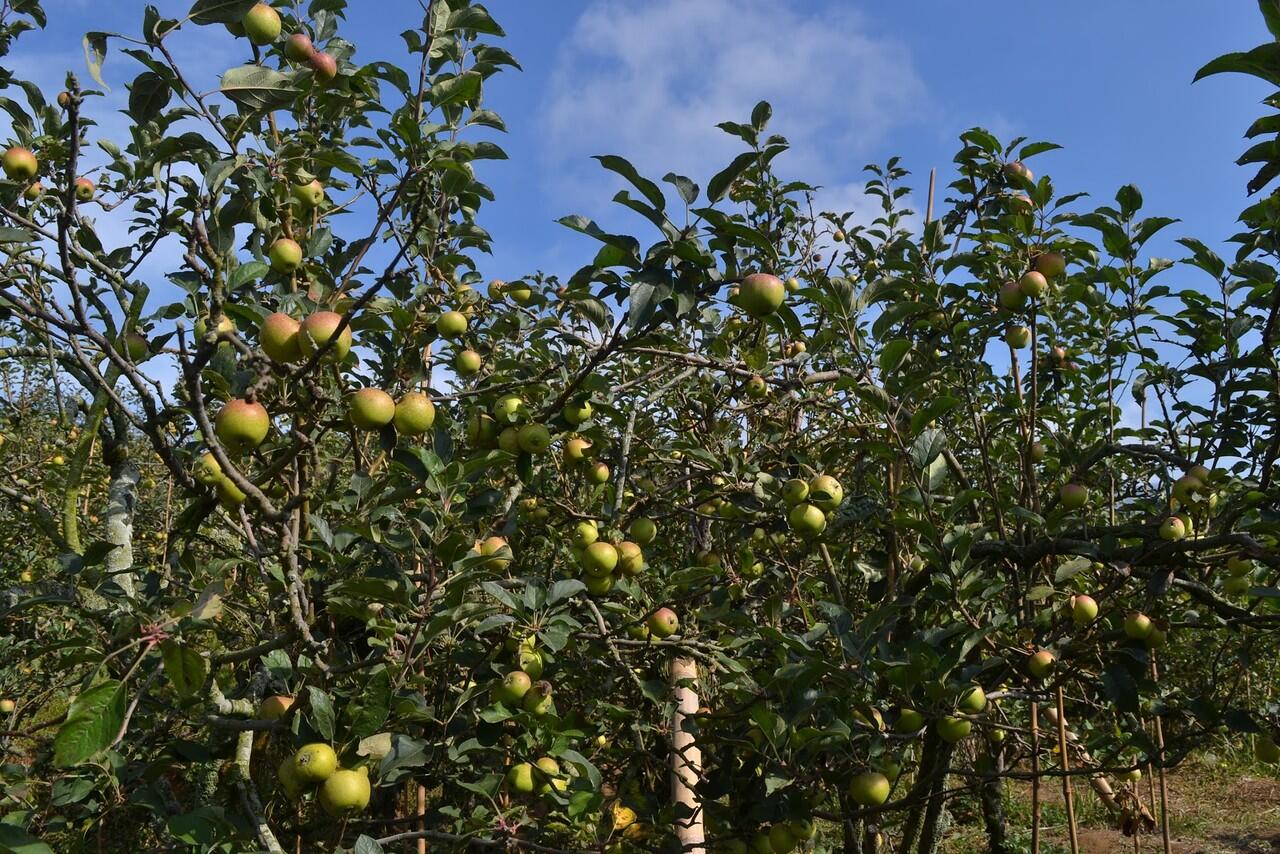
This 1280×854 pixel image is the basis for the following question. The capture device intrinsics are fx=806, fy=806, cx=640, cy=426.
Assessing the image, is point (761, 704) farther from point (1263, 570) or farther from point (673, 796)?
point (1263, 570)

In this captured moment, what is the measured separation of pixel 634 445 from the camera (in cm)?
339

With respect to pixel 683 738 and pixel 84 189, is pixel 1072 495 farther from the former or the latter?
pixel 84 189

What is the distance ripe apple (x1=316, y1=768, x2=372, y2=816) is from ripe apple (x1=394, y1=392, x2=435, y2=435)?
2.50ft

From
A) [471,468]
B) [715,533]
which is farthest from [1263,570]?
[471,468]

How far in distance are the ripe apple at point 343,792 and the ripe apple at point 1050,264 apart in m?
2.43

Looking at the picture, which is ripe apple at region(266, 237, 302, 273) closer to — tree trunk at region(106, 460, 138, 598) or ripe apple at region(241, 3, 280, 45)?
ripe apple at region(241, 3, 280, 45)

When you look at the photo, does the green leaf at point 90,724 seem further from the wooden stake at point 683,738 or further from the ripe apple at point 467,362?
the wooden stake at point 683,738

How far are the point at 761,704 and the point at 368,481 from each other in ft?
3.84

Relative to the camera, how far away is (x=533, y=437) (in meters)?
2.21

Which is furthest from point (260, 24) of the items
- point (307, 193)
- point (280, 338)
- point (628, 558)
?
point (628, 558)

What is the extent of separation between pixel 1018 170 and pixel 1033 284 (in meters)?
0.55

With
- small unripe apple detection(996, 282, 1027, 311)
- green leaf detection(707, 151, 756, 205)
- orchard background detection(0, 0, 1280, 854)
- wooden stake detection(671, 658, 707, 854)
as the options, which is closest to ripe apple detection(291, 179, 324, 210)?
orchard background detection(0, 0, 1280, 854)

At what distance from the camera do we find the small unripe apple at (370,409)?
178 cm

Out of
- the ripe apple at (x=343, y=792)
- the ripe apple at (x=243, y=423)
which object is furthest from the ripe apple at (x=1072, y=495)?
the ripe apple at (x=243, y=423)
